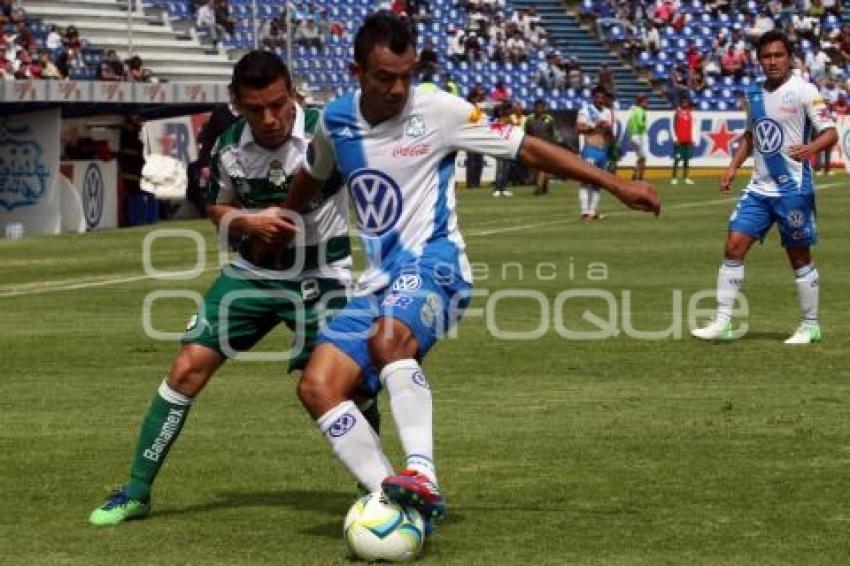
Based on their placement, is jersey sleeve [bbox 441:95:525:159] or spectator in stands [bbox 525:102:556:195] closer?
jersey sleeve [bbox 441:95:525:159]

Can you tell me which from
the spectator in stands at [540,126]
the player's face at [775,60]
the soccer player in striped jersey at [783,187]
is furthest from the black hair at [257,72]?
the spectator in stands at [540,126]

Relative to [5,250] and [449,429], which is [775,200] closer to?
[449,429]

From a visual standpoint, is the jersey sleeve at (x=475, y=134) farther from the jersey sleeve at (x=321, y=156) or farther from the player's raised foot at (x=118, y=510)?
the player's raised foot at (x=118, y=510)

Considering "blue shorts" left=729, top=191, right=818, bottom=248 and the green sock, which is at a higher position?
the green sock

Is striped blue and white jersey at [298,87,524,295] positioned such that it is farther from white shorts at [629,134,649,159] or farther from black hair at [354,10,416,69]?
white shorts at [629,134,649,159]

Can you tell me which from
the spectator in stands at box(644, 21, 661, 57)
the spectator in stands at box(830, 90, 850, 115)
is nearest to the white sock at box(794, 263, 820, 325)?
the spectator in stands at box(830, 90, 850, 115)

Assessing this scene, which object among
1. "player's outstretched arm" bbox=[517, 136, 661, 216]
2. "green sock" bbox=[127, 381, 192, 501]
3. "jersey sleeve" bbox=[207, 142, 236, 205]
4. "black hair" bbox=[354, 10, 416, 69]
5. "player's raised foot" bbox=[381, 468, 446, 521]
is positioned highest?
"black hair" bbox=[354, 10, 416, 69]

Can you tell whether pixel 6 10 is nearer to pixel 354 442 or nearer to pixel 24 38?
pixel 24 38

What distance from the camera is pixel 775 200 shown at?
15.8 m

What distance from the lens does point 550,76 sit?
58.5 metres

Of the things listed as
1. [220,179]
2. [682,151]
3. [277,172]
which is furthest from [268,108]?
[682,151]

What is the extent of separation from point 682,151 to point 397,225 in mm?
44587

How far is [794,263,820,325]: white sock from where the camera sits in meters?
15.8

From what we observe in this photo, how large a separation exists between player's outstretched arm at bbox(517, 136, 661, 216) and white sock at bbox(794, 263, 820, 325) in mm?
8435
